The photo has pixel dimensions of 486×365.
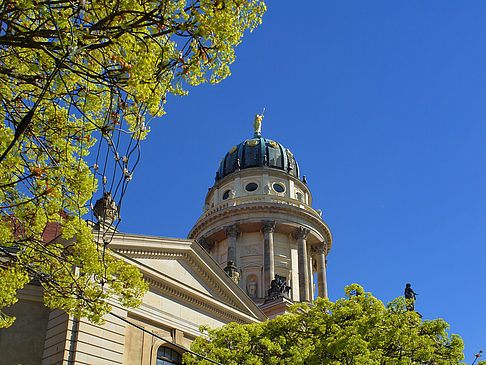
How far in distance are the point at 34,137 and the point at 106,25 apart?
355cm

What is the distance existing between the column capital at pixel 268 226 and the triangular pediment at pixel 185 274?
69.0ft

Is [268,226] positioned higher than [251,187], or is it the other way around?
[251,187]

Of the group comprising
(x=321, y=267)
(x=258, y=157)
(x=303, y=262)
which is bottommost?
(x=303, y=262)

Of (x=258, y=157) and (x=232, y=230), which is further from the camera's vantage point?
(x=258, y=157)

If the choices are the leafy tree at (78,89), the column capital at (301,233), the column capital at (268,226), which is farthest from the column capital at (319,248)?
the leafy tree at (78,89)

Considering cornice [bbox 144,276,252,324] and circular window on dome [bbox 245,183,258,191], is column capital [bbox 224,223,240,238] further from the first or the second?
cornice [bbox 144,276,252,324]

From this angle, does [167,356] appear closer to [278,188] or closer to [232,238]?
[232,238]

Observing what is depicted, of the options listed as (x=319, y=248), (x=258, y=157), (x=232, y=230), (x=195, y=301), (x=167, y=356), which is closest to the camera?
(x=167, y=356)

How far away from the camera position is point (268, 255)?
49000mm

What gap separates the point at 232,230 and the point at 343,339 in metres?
31.9

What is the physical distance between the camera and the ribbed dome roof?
187 ft

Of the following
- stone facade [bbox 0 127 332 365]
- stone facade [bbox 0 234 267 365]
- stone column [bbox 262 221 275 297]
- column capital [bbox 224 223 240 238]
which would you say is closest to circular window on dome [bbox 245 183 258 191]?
stone facade [bbox 0 127 332 365]

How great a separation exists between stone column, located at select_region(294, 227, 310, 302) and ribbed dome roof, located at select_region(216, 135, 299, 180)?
7574mm

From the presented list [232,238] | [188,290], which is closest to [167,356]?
[188,290]
